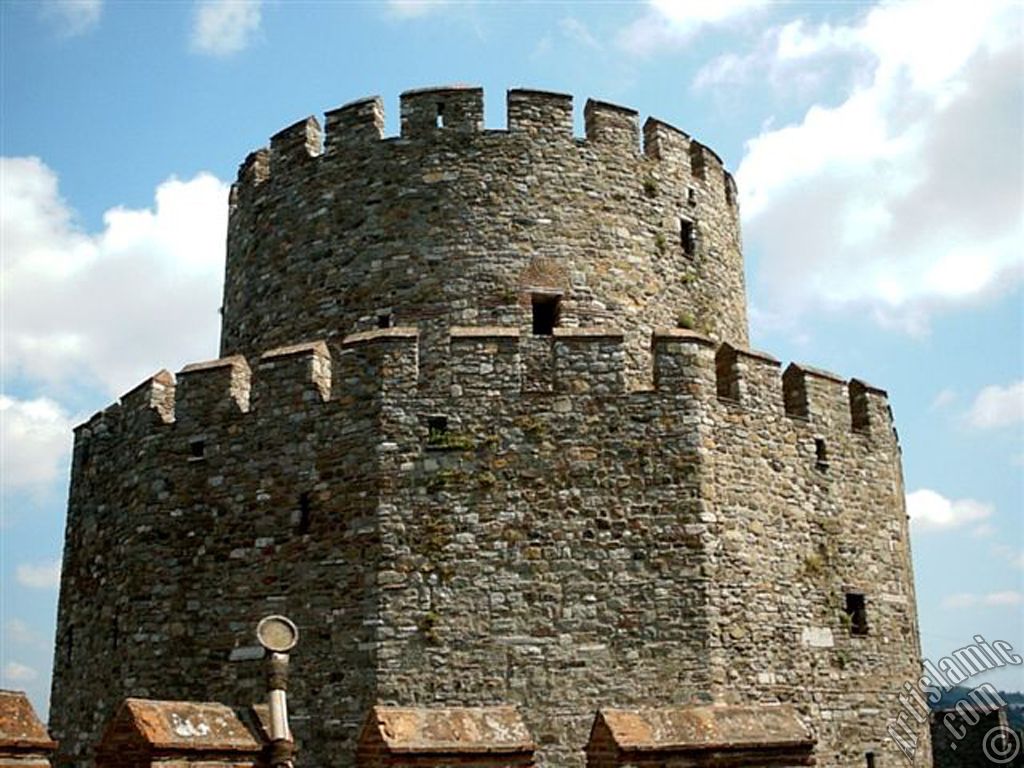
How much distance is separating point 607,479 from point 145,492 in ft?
20.3

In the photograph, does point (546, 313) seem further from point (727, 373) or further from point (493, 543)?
point (493, 543)

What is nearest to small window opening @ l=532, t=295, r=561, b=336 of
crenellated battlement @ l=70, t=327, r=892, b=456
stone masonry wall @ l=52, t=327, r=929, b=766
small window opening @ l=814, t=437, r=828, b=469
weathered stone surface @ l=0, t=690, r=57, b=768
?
crenellated battlement @ l=70, t=327, r=892, b=456

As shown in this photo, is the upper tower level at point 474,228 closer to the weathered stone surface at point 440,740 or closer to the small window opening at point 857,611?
the small window opening at point 857,611

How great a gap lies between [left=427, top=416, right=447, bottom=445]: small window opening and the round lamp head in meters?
3.63

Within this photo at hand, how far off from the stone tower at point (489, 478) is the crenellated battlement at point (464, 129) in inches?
1.8

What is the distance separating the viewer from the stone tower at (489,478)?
41.6ft

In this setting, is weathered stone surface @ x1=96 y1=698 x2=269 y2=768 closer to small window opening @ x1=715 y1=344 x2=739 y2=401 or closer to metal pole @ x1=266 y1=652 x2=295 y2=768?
metal pole @ x1=266 y1=652 x2=295 y2=768

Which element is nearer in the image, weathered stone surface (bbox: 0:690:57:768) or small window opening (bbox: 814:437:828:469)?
weathered stone surface (bbox: 0:690:57:768)

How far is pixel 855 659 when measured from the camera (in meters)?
14.3

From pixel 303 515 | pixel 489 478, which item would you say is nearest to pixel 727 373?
pixel 489 478

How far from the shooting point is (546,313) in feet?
50.4

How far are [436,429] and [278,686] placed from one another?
4730 mm

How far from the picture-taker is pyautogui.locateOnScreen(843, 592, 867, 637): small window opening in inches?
573

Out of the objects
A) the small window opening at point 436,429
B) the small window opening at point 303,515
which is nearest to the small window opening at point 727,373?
the small window opening at point 436,429
